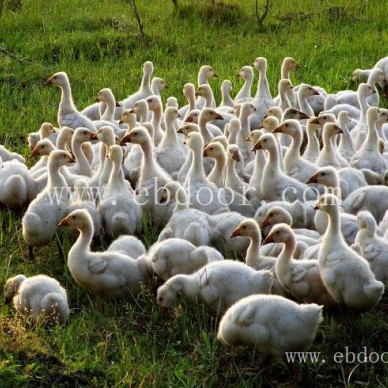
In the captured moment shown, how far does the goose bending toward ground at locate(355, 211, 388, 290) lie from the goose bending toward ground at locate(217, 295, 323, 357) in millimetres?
1159

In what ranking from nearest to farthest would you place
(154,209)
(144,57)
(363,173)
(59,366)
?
(59,366), (154,209), (363,173), (144,57)

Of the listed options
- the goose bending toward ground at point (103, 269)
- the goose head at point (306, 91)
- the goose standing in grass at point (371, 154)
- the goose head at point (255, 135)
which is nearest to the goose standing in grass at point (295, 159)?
the goose head at point (255, 135)

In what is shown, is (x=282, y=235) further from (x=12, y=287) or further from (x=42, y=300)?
(x=12, y=287)

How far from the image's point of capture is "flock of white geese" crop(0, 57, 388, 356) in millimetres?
6824

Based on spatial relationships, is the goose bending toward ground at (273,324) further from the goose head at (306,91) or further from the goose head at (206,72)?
the goose head at (206,72)

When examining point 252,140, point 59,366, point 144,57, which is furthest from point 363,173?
point 144,57

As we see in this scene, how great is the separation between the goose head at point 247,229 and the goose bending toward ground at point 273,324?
1090 mm

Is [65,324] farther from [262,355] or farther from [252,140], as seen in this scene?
[252,140]

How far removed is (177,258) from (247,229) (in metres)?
0.60

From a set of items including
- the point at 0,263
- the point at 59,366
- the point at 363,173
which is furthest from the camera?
the point at 363,173

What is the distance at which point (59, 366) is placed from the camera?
6137 mm

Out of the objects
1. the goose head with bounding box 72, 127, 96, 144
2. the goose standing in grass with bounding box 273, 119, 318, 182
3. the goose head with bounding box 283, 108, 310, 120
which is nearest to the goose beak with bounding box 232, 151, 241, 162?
the goose standing in grass with bounding box 273, 119, 318, 182

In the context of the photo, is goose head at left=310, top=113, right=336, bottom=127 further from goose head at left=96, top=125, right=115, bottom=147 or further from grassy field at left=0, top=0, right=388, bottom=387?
grassy field at left=0, top=0, right=388, bottom=387

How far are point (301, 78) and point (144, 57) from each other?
2.62m
